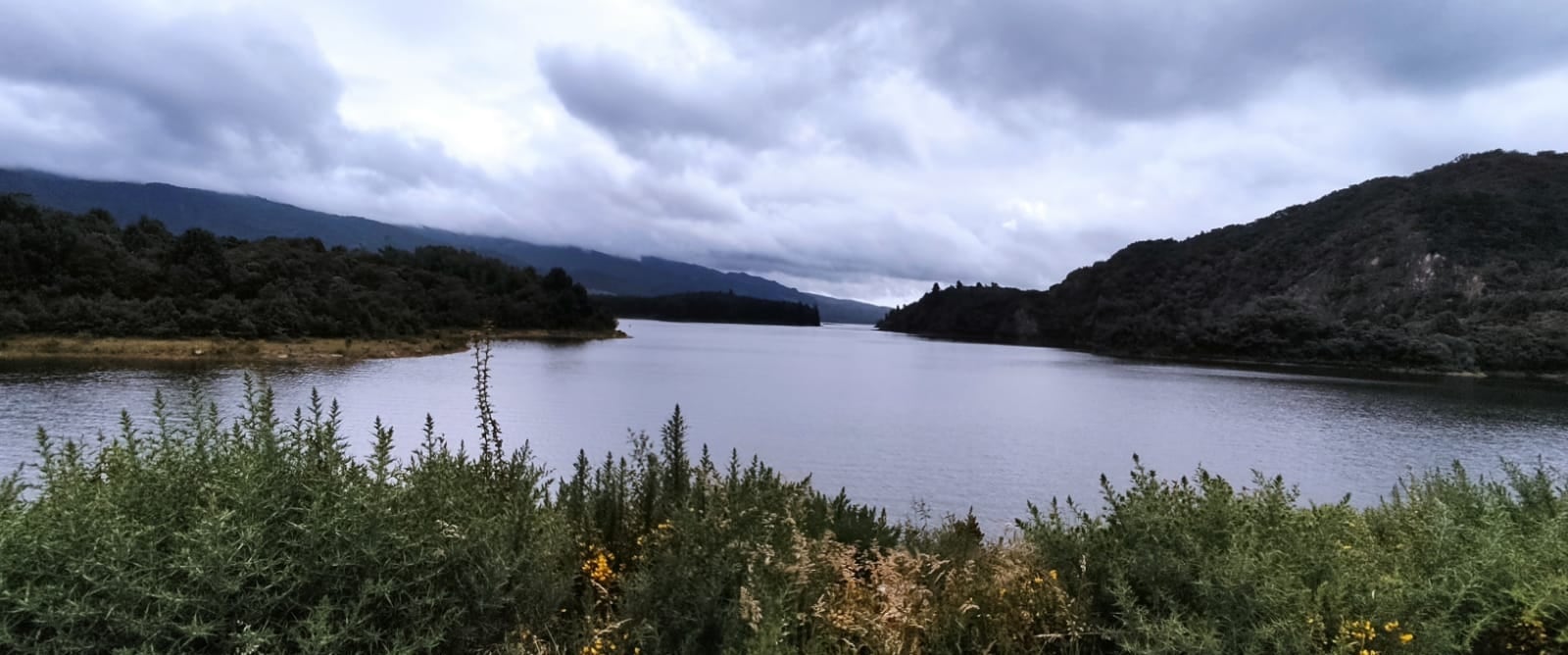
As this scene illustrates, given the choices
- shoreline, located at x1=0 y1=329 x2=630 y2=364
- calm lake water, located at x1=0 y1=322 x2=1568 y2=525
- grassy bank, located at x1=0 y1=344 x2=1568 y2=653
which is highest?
grassy bank, located at x1=0 y1=344 x2=1568 y2=653

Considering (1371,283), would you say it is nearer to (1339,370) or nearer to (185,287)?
(1339,370)

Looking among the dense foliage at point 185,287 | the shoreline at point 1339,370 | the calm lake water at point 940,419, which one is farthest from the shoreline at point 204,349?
the shoreline at point 1339,370

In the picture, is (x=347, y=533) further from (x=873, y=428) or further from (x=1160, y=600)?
(x=873, y=428)

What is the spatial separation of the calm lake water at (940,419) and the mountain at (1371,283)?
2250 centimetres

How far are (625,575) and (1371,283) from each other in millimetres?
138801

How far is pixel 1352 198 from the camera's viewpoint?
15275cm

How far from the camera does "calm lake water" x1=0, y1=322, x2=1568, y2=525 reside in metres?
25.5

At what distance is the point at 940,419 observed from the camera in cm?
3928

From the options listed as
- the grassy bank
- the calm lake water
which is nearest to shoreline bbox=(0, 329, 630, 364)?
the calm lake water

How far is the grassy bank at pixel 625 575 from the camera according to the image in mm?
3117

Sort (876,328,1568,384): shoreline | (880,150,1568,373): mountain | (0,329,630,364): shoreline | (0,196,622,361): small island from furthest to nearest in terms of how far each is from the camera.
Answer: (880,150,1568,373): mountain
(876,328,1568,384): shoreline
(0,196,622,361): small island
(0,329,630,364): shoreline

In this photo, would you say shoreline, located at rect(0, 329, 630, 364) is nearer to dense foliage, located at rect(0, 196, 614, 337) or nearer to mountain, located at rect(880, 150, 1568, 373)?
dense foliage, located at rect(0, 196, 614, 337)

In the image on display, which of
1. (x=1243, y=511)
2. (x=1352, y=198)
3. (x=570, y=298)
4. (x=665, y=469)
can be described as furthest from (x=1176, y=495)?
(x=1352, y=198)

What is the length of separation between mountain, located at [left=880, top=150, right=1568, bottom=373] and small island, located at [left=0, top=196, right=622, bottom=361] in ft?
305
